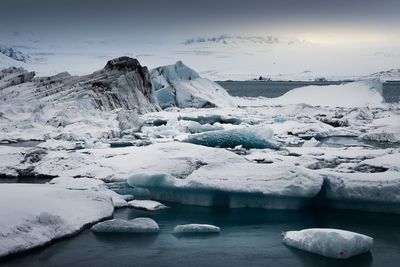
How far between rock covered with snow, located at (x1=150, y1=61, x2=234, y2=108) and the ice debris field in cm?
420

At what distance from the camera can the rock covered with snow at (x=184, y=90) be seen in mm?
36188

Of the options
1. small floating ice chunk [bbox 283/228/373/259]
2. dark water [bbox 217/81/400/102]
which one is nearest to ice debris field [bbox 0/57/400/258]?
small floating ice chunk [bbox 283/228/373/259]

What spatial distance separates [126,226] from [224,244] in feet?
6.07

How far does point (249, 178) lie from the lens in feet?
37.4

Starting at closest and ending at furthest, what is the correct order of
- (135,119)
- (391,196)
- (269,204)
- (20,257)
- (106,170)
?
(20,257) < (391,196) < (269,204) < (106,170) < (135,119)

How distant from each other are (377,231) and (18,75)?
28.5 m

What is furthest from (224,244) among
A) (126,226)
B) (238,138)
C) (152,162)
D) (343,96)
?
(343,96)

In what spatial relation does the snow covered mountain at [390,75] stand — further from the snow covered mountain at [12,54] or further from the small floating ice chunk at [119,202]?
the small floating ice chunk at [119,202]

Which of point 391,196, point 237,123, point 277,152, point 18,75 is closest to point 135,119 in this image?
point 237,123

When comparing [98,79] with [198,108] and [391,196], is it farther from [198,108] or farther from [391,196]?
[391,196]

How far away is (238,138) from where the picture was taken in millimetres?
18172

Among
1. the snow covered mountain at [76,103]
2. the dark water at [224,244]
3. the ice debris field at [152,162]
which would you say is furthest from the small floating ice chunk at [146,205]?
the snow covered mountain at [76,103]

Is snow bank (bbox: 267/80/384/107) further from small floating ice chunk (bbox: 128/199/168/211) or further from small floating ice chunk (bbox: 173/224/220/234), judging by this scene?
small floating ice chunk (bbox: 173/224/220/234)

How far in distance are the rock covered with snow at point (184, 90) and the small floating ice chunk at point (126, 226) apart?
26.2 metres
